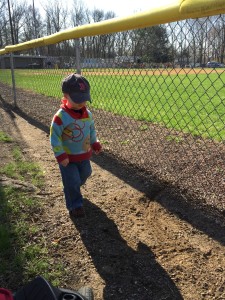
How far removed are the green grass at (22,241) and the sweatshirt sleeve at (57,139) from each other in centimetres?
65

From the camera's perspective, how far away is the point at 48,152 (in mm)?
5102

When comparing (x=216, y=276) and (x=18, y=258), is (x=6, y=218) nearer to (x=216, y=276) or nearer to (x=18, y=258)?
(x=18, y=258)

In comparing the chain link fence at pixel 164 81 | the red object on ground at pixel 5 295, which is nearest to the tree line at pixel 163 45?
the chain link fence at pixel 164 81

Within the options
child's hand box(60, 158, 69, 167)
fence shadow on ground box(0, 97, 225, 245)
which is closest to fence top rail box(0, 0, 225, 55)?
child's hand box(60, 158, 69, 167)

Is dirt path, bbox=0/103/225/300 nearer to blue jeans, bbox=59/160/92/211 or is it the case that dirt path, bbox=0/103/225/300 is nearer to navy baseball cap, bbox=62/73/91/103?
blue jeans, bbox=59/160/92/211

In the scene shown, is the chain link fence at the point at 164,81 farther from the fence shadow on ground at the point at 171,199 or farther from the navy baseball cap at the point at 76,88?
the navy baseball cap at the point at 76,88

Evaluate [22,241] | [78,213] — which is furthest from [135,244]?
[22,241]

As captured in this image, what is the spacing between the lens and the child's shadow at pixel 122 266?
2.18 meters

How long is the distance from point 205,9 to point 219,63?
87 cm

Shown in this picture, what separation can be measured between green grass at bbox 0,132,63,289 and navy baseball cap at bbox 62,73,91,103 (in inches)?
45.1

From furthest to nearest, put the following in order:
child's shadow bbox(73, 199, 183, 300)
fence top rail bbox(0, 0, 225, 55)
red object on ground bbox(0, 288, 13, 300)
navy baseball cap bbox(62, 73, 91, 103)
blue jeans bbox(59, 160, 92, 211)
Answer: blue jeans bbox(59, 160, 92, 211) < navy baseball cap bbox(62, 73, 91, 103) < fence top rail bbox(0, 0, 225, 55) < child's shadow bbox(73, 199, 183, 300) < red object on ground bbox(0, 288, 13, 300)

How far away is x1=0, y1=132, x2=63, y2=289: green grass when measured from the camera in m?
2.34

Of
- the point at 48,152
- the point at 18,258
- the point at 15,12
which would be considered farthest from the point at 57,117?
the point at 15,12

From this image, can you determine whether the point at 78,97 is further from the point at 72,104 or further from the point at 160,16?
the point at 160,16
